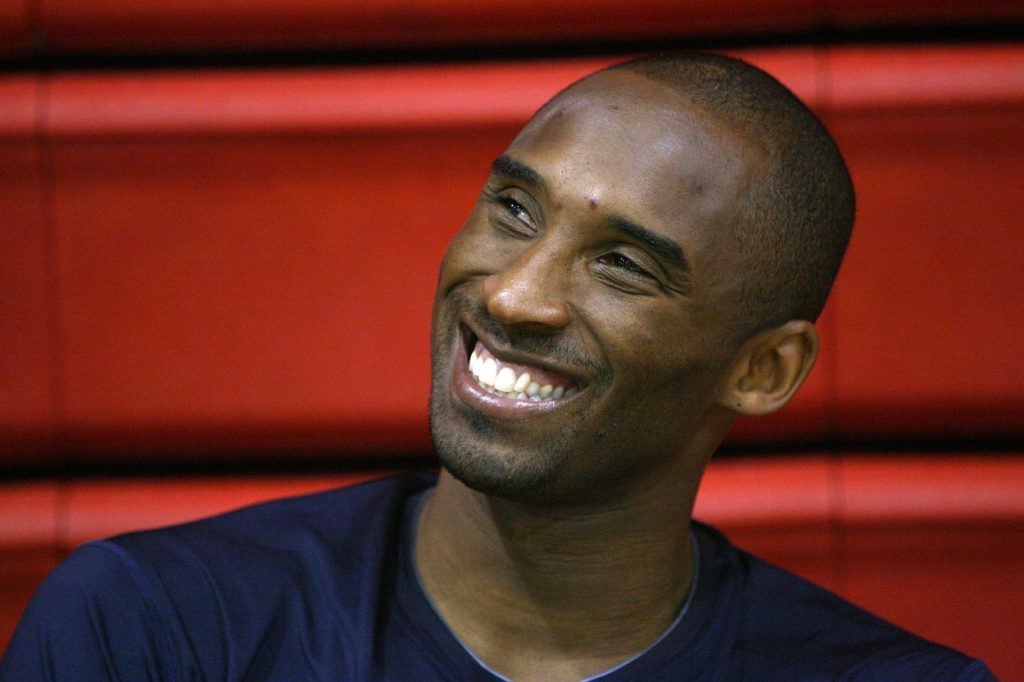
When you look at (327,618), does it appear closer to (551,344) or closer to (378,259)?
(551,344)

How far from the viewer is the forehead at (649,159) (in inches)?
40.6

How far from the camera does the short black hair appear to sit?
1.07 m

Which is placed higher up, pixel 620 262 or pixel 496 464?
pixel 620 262

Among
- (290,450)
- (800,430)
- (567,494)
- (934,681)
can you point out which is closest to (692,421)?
(567,494)

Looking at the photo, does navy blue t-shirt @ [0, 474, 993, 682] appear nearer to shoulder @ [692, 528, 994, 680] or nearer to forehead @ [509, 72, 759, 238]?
shoulder @ [692, 528, 994, 680]

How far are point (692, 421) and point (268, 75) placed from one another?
2.32 ft

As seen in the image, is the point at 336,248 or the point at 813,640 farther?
the point at 336,248

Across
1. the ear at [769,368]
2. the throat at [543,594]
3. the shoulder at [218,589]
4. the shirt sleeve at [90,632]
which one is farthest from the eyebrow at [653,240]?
the shirt sleeve at [90,632]

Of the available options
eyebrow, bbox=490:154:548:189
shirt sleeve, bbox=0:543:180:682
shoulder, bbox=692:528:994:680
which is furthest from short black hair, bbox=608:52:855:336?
shirt sleeve, bbox=0:543:180:682

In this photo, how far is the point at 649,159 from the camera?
1037 mm

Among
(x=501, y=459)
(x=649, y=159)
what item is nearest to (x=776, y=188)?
(x=649, y=159)

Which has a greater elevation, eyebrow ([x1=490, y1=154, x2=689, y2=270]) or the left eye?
eyebrow ([x1=490, y1=154, x2=689, y2=270])

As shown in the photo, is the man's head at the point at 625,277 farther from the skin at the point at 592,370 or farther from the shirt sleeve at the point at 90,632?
the shirt sleeve at the point at 90,632

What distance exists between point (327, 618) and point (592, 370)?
311 mm
